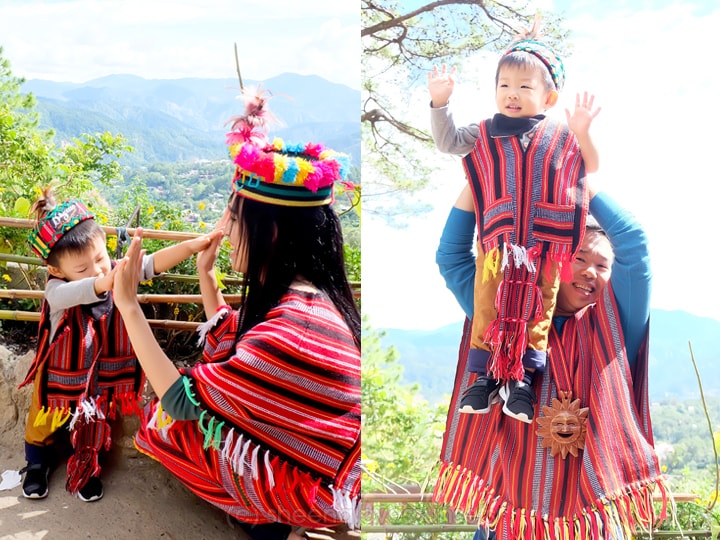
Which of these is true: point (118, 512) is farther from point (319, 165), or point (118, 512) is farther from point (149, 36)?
point (149, 36)

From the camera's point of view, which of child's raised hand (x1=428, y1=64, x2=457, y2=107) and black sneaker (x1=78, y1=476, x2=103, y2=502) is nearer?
child's raised hand (x1=428, y1=64, x2=457, y2=107)

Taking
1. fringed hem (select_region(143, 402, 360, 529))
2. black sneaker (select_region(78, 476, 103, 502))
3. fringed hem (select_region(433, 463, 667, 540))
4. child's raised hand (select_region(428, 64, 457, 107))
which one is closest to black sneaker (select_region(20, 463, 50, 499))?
black sneaker (select_region(78, 476, 103, 502))

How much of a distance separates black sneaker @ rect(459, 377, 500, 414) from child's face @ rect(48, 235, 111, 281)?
4.51 feet

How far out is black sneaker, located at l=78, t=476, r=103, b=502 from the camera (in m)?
2.82

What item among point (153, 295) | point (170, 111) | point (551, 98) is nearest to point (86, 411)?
point (153, 295)

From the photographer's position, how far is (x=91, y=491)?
9.27 feet

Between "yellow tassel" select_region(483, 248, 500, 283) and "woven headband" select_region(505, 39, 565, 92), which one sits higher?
"woven headband" select_region(505, 39, 565, 92)

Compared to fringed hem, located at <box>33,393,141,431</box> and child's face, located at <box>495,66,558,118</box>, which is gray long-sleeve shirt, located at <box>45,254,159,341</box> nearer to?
fringed hem, located at <box>33,393,141,431</box>

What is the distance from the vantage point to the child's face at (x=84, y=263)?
2744 millimetres

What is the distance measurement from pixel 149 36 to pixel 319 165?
1.50 m

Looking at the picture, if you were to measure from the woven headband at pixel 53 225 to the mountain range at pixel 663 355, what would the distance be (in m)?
1.20

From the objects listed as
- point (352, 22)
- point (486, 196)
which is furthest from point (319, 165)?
point (352, 22)

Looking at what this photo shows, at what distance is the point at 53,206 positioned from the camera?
280 cm

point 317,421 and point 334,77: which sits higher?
point 334,77
